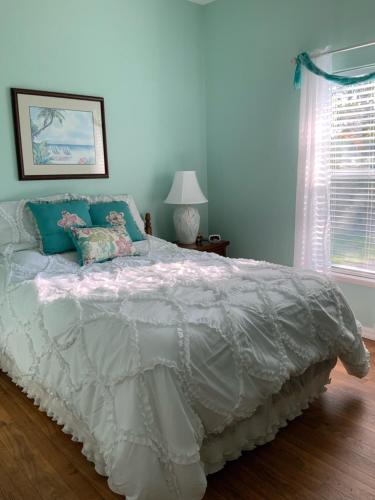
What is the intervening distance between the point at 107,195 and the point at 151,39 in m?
1.49

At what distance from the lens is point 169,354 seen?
1513 millimetres

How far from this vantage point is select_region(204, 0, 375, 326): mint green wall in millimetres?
3199

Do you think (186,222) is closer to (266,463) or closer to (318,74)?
(318,74)

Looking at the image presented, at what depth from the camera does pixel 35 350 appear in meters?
2.06

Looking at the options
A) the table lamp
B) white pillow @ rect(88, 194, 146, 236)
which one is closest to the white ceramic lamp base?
the table lamp

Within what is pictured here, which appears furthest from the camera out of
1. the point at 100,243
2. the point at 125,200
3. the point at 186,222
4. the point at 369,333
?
the point at 186,222

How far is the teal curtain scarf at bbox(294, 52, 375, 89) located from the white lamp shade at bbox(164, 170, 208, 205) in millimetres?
1157

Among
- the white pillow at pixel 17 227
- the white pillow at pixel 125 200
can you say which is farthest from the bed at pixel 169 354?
the white pillow at pixel 125 200

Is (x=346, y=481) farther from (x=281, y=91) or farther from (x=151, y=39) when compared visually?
(x=151, y=39)

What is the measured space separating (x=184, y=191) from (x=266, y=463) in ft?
7.79

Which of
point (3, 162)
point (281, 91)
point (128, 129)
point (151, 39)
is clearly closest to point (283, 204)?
point (281, 91)

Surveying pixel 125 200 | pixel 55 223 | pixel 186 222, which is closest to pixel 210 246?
pixel 186 222

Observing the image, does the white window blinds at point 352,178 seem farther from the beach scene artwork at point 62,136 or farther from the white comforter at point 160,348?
the beach scene artwork at point 62,136

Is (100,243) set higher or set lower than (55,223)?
lower
